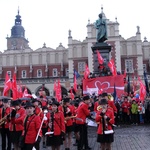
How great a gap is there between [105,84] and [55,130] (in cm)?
850

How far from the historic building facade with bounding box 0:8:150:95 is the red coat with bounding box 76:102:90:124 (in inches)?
1439

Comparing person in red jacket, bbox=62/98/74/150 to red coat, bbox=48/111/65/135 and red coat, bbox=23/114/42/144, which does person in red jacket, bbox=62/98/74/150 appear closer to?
red coat, bbox=48/111/65/135

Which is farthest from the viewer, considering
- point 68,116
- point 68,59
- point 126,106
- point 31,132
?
point 68,59

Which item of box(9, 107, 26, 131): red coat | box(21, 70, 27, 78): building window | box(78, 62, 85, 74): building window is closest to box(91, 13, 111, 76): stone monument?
box(9, 107, 26, 131): red coat

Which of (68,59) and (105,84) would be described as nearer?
(105,84)

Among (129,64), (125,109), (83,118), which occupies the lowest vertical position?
(125,109)

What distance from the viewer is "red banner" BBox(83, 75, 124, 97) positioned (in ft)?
48.4

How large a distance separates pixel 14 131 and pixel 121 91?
27.0ft

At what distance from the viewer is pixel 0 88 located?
4916 centimetres

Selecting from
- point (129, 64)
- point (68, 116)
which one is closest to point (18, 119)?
point (68, 116)

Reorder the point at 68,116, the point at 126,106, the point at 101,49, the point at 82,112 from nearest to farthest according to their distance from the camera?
1. the point at 82,112
2. the point at 68,116
3. the point at 126,106
4. the point at 101,49

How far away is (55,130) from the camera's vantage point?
23.9 ft

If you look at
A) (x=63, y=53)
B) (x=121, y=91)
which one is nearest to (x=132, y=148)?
(x=121, y=91)

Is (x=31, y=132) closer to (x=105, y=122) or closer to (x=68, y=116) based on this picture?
(x=105, y=122)
